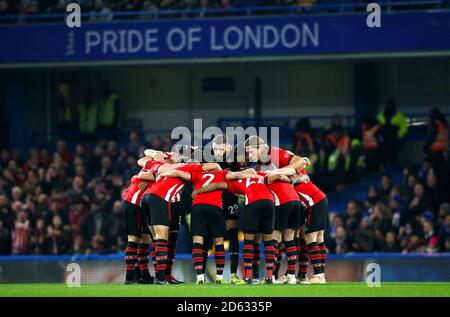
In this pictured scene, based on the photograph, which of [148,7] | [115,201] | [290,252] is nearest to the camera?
[290,252]

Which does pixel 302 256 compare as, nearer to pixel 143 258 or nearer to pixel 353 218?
pixel 143 258

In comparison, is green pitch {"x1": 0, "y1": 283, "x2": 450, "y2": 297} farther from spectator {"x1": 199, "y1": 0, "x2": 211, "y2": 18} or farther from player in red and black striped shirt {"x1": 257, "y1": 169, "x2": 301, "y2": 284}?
spectator {"x1": 199, "y1": 0, "x2": 211, "y2": 18}

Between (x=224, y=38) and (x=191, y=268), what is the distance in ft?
26.1

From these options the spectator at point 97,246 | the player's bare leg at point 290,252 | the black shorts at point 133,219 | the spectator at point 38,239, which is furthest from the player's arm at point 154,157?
the spectator at point 38,239

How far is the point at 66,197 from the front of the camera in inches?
1163

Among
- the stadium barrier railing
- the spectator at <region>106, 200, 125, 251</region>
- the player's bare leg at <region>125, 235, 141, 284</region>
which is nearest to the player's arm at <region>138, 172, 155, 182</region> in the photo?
the player's bare leg at <region>125, 235, 141, 284</region>

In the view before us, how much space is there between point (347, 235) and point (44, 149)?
9474mm

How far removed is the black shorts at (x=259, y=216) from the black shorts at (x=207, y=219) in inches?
13.6

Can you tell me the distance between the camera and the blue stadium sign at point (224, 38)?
29516 mm

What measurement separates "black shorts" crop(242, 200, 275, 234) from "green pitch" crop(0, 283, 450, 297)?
34.1 inches

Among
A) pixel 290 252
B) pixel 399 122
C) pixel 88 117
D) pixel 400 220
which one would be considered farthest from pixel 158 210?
pixel 88 117

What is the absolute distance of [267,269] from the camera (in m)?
19.2

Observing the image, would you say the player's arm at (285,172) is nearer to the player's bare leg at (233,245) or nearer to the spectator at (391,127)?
the player's bare leg at (233,245)
